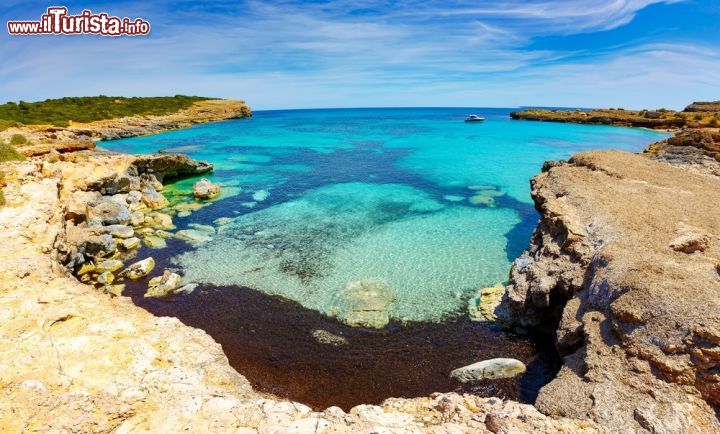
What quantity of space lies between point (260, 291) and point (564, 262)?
11.9m

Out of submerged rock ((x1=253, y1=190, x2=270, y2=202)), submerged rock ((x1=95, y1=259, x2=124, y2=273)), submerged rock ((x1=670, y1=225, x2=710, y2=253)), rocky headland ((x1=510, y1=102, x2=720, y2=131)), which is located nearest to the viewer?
submerged rock ((x1=670, y1=225, x2=710, y2=253))

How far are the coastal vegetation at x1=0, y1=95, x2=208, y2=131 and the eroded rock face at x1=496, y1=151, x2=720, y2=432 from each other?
64757mm

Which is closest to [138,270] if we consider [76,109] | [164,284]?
[164,284]

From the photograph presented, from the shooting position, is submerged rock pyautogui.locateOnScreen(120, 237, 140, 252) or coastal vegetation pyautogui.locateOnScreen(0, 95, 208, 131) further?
coastal vegetation pyautogui.locateOnScreen(0, 95, 208, 131)

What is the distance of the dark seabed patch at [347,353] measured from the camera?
1047 centimetres

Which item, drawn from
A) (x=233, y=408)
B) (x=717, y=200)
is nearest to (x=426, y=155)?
(x=717, y=200)

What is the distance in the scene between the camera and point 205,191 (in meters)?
28.3

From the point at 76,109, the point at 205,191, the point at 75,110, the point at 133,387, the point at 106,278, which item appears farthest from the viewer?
the point at 76,109

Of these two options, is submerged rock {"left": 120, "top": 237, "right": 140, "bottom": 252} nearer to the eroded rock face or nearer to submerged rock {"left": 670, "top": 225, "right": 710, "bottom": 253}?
the eroded rock face

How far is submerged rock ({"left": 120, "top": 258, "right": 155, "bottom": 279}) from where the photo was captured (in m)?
16.4

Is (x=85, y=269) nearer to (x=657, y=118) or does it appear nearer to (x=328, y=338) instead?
(x=328, y=338)

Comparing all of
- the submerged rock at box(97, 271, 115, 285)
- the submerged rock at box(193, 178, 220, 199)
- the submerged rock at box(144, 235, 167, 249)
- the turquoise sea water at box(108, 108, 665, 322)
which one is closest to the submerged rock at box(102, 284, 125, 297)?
the submerged rock at box(97, 271, 115, 285)

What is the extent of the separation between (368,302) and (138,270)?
11.0m

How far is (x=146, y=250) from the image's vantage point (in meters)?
19.2
